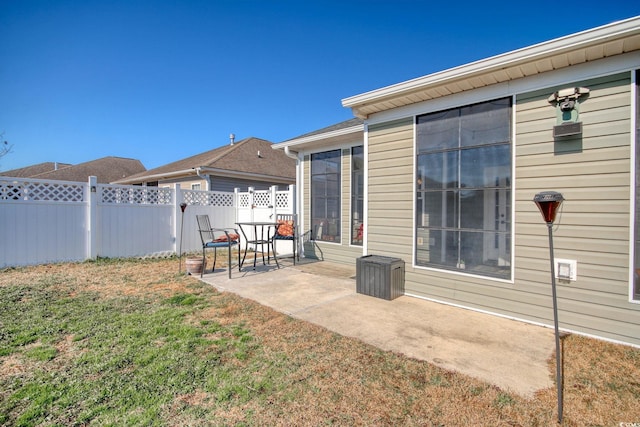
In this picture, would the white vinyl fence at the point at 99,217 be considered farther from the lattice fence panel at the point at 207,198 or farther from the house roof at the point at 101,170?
the house roof at the point at 101,170

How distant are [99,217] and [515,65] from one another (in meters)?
8.12

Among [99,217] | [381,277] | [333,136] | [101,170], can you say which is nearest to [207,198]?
[99,217]

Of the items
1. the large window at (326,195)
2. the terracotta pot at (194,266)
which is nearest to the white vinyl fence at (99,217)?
the large window at (326,195)

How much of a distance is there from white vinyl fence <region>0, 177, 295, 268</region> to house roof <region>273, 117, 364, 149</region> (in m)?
1.46

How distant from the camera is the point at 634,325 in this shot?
2.56 m

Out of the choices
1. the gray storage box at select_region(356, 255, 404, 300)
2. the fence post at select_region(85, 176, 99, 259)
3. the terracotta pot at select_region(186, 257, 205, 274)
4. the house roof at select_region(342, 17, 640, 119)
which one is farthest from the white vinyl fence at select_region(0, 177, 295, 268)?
the house roof at select_region(342, 17, 640, 119)

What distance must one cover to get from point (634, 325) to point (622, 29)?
2.64 meters

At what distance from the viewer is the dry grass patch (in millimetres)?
1655

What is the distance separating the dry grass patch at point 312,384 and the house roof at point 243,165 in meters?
8.32

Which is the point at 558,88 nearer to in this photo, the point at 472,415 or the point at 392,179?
the point at 392,179

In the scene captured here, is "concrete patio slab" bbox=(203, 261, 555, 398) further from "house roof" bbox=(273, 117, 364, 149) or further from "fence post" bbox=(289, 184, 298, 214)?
"house roof" bbox=(273, 117, 364, 149)

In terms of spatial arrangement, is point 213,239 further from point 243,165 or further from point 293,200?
point 243,165

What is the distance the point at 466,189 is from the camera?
11.7ft

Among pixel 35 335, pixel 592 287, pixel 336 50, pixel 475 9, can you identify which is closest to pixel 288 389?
pixel 35 335
